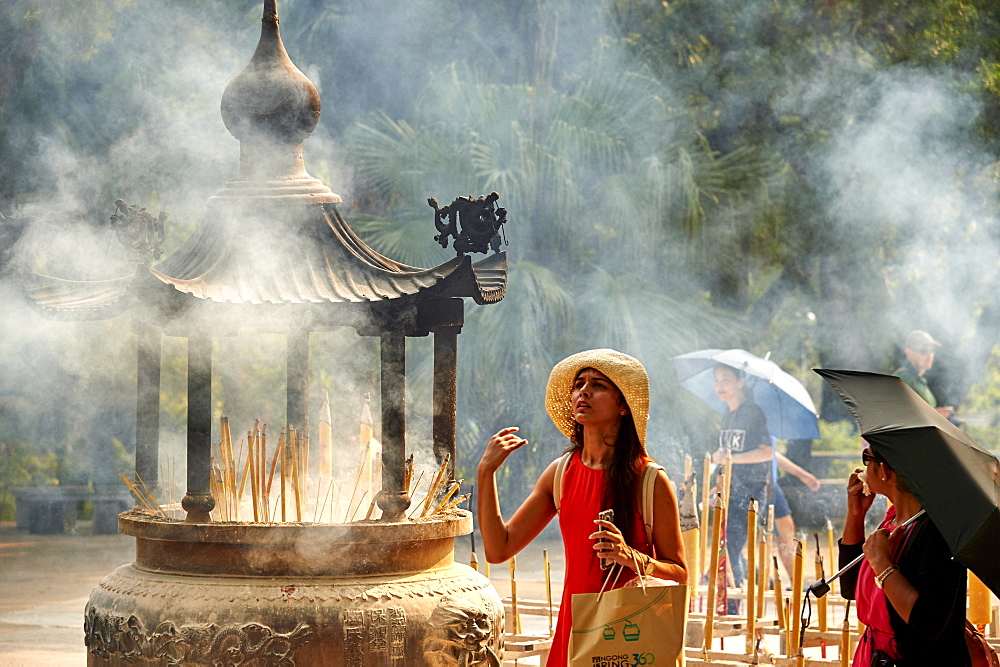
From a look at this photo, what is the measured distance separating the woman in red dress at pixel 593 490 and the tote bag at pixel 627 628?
0.28ft

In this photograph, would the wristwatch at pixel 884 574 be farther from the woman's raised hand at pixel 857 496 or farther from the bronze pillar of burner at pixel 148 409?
the bronze pillar of burner at pixel 148 409

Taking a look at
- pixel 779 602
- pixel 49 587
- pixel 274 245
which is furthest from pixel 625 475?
pixel 49 587

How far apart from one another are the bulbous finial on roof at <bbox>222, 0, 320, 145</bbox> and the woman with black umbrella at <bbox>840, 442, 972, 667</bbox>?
6.43ft

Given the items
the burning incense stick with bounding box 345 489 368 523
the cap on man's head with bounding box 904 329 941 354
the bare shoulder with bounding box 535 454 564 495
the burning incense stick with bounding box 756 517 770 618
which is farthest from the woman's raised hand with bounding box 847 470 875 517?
the cap on man's head with bounding box 904 329 941 354

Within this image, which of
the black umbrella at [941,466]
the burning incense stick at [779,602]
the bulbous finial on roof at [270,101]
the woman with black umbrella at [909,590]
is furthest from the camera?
the burning incense stick at [779,602]

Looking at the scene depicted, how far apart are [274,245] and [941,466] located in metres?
1.97

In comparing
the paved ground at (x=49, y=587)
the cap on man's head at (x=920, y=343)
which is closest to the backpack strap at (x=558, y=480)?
the paved ground at (x=49, y=587)

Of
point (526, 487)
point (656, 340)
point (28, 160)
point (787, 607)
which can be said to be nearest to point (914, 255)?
point (656, 340)

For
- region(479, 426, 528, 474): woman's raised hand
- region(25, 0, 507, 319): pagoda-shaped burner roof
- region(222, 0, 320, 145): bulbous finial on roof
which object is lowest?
region(479, 426, 528, 474): woman's raised hand

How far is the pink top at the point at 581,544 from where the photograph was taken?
115 inches

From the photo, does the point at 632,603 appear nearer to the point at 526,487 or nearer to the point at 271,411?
the point at 271,411

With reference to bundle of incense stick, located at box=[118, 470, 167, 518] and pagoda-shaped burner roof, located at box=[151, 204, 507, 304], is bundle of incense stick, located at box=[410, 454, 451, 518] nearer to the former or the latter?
pagoda-shaped burner roof, located at box=[151, 204, 507, 304]

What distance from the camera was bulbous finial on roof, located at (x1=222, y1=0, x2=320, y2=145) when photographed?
391 cm

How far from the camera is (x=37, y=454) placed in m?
13.0
